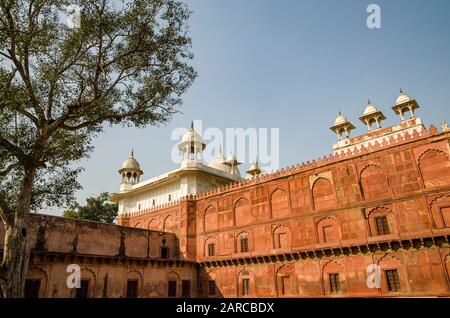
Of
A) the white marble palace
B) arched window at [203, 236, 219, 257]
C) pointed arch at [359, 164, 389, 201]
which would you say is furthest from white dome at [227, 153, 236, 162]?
pointed arch at [359, 164, 389, 201]

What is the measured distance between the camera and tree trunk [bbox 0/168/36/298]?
10102mm

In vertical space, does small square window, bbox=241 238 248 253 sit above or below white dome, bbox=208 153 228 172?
below

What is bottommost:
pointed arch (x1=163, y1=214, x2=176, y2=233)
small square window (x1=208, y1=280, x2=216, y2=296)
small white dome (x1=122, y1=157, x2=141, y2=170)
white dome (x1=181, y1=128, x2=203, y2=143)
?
small square window (x1=208, y1=280, x2=216, y2=296)

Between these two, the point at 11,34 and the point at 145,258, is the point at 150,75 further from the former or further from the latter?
the point at 145,258

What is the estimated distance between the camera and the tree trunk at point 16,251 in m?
10.1

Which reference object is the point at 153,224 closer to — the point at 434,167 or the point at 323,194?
the point at 323,194

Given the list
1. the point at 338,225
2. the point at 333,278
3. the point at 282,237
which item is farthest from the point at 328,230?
the point at 282,237

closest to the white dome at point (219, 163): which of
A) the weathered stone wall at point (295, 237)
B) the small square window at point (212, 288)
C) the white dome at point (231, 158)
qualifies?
the white dome at point (231, 158)

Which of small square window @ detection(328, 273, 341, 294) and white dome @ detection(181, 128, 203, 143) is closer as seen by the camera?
small square window @ detection(328, 273, 341, 294)

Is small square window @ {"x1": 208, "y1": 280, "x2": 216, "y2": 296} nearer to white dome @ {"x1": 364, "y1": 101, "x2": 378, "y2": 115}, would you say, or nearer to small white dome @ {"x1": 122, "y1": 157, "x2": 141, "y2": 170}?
small white dome @ {"x1": 122, "y1": 157, "x2": 141, "y2": 170}

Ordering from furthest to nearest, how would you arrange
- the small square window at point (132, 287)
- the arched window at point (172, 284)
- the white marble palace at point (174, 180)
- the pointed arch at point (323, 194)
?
the white marble palace at point (174, 180) → the arched window at point (172, 284) → the small square window at point (132, 287) → the pointed arch at point (323, 194)

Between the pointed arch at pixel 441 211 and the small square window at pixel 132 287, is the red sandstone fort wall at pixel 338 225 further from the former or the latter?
the small square window at pixel 132 287

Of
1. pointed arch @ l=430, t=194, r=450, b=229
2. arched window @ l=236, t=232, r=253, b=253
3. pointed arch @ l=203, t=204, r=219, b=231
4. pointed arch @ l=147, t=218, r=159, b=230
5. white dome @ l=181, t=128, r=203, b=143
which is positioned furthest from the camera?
white dome @ l=181, t=128, r=203, b=143

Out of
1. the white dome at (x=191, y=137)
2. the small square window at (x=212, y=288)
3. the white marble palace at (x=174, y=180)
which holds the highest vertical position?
the white dome at (x=191, y=137)
